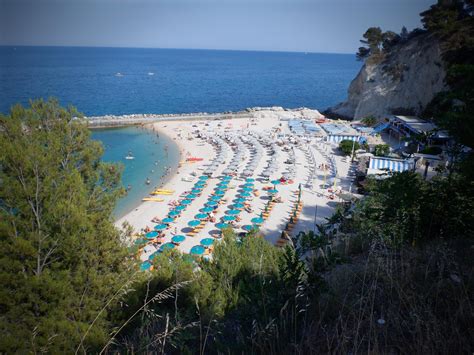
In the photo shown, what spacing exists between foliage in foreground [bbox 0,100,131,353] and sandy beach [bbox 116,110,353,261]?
849cm

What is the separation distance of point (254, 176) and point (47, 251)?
66.4ft

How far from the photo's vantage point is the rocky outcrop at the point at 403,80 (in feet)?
115

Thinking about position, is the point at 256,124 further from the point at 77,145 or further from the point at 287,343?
the point at 287,343

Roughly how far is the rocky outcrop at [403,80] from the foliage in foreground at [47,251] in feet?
113

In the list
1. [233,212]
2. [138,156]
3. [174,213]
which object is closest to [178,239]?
[174,213]

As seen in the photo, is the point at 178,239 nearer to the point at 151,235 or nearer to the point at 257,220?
the point at 151,235

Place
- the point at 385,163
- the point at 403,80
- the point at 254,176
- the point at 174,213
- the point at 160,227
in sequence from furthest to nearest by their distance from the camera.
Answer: the point at 403,80, the point at 254,176, the point at 385,163, the point at 174,213, the point at 160,227

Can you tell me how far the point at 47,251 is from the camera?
689 cm

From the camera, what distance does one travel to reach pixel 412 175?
16.4 ft

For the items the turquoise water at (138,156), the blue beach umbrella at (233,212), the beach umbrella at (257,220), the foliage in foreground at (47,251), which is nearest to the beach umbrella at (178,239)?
the blue beach umbrella at (233,212)

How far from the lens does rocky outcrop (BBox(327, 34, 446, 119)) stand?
34.9 meters

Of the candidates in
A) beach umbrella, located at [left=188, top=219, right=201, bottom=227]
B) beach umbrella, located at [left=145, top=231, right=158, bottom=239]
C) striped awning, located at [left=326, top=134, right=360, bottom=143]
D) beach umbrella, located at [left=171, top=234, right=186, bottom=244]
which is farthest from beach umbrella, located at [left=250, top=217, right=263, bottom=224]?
striped awning, located at [left=326, top=134, right=360, bottom=143]

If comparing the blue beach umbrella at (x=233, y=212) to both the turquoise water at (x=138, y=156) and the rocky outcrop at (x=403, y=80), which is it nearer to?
the turquoise water at (x=138, y=156)

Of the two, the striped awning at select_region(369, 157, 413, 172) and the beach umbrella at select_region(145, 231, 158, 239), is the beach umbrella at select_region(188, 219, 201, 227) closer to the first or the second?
A: the beach umbrella at select_region(145, 231, 158, 239)
